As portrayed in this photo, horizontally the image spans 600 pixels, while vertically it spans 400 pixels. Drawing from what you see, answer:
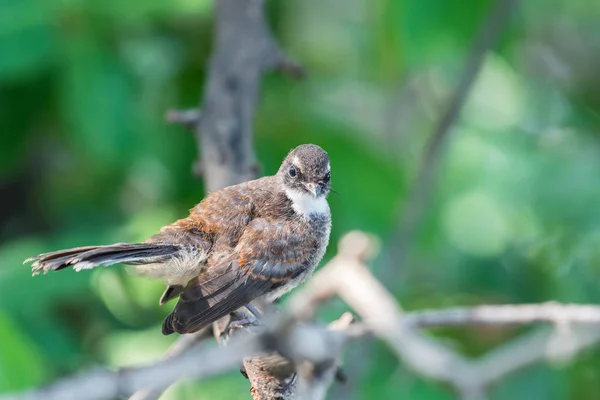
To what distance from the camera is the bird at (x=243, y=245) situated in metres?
2.63

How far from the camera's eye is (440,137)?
13.3 feet

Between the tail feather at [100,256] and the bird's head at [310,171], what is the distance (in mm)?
474

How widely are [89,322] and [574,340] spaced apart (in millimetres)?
3410

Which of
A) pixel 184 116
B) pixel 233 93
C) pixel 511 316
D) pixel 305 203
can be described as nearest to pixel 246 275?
pixel 305 203

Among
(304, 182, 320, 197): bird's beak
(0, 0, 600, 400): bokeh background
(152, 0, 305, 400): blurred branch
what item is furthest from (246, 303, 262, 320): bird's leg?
(0, 0, 600, 400): bokeh background

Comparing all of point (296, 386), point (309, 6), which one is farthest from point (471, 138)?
point (296, 386)

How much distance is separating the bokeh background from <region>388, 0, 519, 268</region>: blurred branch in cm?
9

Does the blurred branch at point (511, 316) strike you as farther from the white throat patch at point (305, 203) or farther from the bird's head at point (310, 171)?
the white throat patch at point (305, 203)

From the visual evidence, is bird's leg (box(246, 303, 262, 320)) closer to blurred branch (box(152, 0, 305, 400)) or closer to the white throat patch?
blurred branch (box(152, 0, 305, 400))

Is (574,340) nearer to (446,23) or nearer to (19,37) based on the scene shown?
(446,23)

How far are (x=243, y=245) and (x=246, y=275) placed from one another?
14 centimetres

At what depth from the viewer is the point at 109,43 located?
462 centimetres

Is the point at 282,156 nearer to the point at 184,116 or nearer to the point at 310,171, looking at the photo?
the point at 184,116

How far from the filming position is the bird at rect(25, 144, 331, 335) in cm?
263
